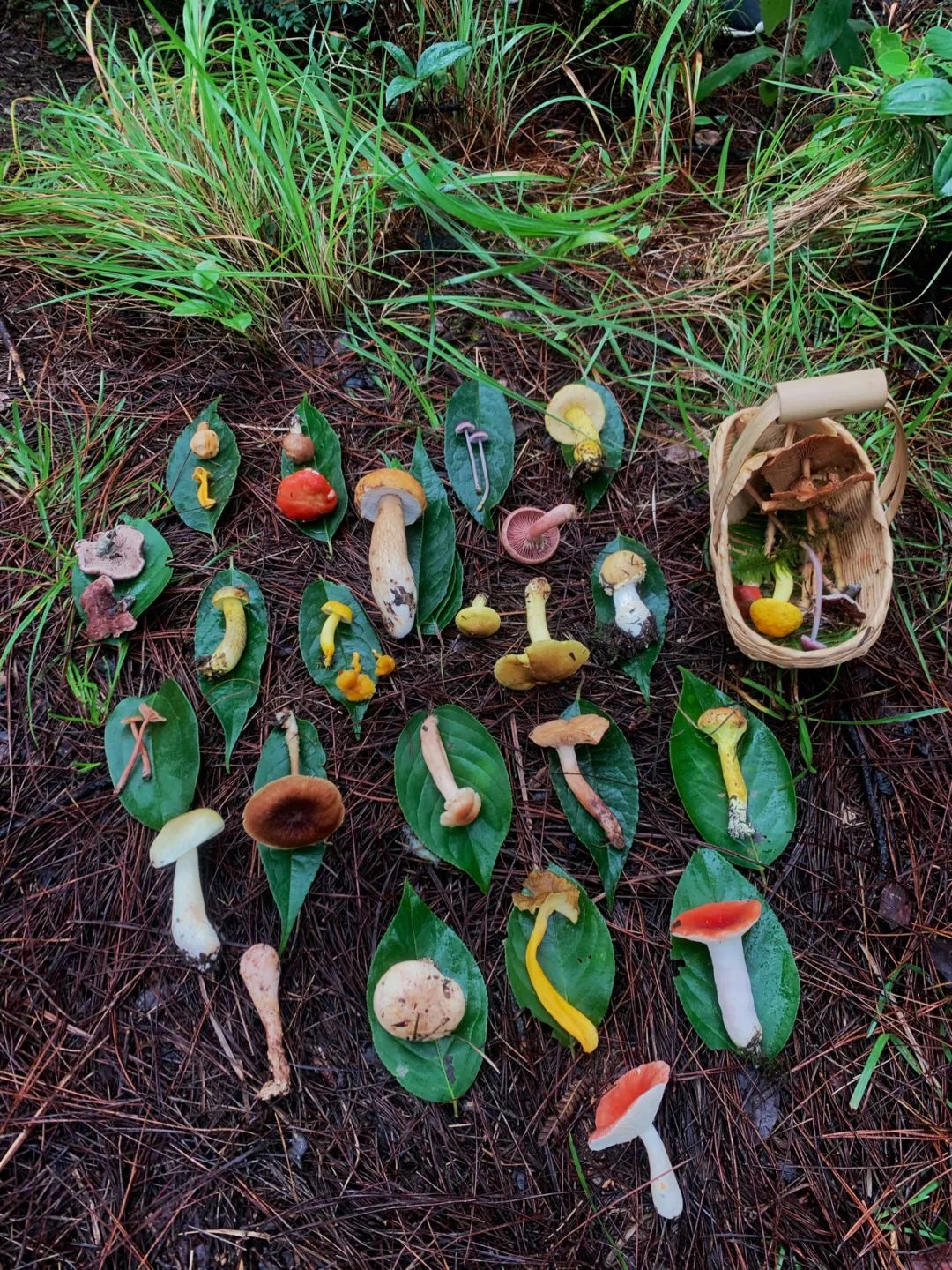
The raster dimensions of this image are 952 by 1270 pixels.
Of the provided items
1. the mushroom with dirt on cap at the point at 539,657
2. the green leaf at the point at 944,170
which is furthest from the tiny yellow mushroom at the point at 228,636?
the green leaf at the point at 944,170

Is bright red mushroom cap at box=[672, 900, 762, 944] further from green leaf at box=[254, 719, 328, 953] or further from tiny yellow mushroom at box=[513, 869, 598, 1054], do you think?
green leaf at box=[254, 719, 328, 953]

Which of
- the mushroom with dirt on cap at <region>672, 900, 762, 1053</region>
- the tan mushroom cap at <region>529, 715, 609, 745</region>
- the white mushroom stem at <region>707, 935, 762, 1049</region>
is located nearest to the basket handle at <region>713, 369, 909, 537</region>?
the tan mushroom cap at <region>529, 715, 609, 745</region>

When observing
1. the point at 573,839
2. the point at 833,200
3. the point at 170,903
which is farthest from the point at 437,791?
the point at 833,200

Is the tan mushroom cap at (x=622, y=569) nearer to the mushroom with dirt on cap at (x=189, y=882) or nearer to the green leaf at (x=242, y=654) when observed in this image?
the green leaf at (x=242, y=654)

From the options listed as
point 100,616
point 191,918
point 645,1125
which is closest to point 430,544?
point 100,616

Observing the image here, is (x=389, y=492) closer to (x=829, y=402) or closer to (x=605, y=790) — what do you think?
(x=605, y=790)

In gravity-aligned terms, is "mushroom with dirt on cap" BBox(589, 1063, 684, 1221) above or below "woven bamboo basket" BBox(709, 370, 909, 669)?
below

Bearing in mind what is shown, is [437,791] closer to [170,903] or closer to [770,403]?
[170,903]
